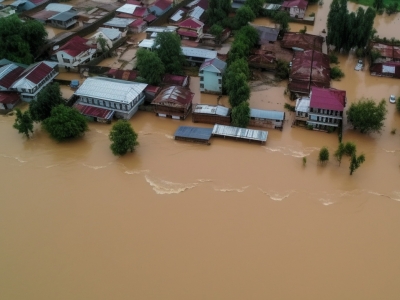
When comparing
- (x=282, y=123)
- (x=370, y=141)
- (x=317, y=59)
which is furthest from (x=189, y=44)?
(x=370, y=141)

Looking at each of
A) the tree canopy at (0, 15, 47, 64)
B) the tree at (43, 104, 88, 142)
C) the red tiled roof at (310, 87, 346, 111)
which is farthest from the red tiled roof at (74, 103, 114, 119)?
the red tiled roof at (310, 87, 346, 111)

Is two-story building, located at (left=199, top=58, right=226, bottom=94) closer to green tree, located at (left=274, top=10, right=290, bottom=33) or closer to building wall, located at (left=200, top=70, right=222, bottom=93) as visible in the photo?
building wall, located at (left=200, top=70, right=222, bottom=93)

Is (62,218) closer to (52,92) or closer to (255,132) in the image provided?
(52,92)

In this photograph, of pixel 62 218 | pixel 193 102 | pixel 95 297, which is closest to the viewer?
pixel 95 297

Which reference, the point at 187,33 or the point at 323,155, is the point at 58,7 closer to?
the point at 187,33

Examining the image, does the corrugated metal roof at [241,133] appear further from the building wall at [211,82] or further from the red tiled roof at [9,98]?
the red tiled roof at [9,98]

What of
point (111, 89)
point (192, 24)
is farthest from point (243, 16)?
point (111, 89)

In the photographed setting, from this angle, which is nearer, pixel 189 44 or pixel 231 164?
pixel 231 164
